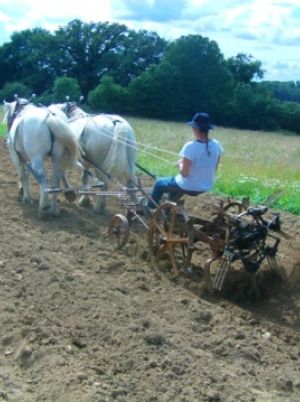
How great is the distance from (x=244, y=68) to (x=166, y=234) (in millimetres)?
46435

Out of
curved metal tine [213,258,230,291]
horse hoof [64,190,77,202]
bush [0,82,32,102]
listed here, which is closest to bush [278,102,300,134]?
bush [0,82,32,102]

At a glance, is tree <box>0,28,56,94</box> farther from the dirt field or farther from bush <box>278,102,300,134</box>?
the dirt field

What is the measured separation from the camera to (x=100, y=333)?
5.83m

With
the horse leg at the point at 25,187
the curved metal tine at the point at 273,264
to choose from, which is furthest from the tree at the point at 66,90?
the curved metal tine at the point at 273,264

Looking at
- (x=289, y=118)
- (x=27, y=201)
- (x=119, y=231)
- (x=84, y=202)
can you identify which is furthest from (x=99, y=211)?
(x=289, y=118)

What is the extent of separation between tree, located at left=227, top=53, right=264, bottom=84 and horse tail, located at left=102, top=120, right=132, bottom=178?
1703 inches

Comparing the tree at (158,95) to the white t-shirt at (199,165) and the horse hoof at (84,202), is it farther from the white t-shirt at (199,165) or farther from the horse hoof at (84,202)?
the white t-shirt at (199,165)

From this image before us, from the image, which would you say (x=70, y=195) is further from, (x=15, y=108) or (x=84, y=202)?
(x=15, y=108)

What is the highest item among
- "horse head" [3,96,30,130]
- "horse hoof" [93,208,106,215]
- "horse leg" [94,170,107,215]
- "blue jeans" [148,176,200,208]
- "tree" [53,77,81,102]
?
"horse head" [3,96,30,130]

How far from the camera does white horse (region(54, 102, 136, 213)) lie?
10.0 meters

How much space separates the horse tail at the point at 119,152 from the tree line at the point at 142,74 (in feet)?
93.0

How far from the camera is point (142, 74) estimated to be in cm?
4662

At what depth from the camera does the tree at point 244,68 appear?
5231 centimetres

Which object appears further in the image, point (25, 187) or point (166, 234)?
point (25, 187)
